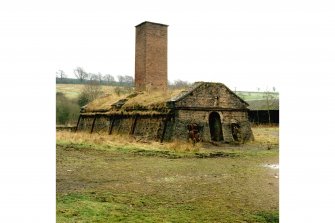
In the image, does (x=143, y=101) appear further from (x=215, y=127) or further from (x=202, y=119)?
(x=215, y=127)

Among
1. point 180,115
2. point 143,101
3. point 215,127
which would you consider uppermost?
point 143,101

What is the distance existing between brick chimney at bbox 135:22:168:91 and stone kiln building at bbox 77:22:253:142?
3.34 meters

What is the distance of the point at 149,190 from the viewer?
24.0 feet

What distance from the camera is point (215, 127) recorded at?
1911 centimetres

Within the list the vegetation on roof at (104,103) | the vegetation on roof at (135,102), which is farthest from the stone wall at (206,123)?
the vegetation on roof at (104,103)

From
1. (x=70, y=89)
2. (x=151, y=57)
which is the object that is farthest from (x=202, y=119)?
(x=70, y=89)

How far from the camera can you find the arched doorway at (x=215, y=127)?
18859 mm

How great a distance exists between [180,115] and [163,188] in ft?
32.7

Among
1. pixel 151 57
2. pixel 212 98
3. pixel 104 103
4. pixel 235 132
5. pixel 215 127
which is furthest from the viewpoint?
pixel 151 57

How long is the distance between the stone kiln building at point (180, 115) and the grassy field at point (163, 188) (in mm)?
5065

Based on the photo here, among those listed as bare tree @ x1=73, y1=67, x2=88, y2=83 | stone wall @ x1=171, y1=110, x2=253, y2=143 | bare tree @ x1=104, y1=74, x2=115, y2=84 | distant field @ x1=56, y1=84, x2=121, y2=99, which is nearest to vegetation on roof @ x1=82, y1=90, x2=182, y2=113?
stone wall @ x1=171, y1=110, x2=253, y2=143

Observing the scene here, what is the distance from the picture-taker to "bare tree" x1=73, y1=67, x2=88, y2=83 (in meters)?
7.35

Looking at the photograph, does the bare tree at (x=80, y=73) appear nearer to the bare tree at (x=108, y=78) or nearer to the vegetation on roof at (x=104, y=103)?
the bare tree at (x=108, y=78)

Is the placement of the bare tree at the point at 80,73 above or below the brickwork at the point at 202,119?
above
